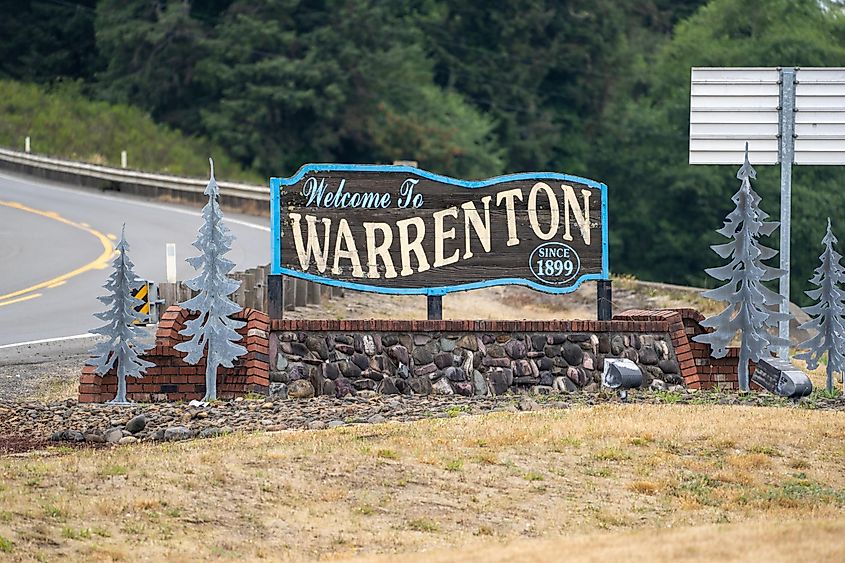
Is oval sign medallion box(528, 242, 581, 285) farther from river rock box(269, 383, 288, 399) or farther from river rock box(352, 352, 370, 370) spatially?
river rock box(269, 383, 288, 399)

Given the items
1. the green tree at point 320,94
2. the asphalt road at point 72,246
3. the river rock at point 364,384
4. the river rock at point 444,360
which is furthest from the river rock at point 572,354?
the green tree at point 320,94

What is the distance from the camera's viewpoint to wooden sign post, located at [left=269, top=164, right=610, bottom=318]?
18422 mm

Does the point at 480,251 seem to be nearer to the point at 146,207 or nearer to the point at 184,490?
the point at 184,490

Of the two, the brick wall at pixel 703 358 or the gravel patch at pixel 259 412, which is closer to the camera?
the gravel patch at pixel 259 412

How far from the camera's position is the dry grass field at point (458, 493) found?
34.4 ft

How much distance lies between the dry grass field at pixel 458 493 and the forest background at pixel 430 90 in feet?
Answer: 141

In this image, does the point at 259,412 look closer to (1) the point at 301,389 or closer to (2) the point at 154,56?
(1) the point at 301,389

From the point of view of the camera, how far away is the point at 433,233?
18750mm

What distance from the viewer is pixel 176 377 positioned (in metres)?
17.6

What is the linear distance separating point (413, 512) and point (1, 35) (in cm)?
5836

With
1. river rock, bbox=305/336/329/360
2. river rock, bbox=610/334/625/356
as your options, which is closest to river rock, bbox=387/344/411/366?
river rock, bbox=305/336/329/360

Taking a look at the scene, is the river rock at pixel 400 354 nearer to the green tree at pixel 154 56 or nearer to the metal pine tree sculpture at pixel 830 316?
the metal pine tree sculpture at pixel 830 316

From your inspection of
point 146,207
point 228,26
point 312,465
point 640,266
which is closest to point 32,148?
point 228,26

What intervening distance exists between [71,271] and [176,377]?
45.5ft
